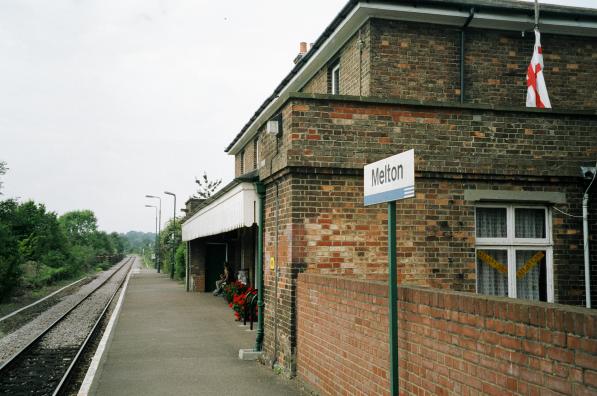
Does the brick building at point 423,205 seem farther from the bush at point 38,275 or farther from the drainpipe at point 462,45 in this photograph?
the bush at point 38,275

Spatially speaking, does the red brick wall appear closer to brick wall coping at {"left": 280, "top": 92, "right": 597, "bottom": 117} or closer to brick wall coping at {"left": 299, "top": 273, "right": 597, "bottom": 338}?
brick wall coping at {"left": 299, "top": 273, "right": 597, "bottom": 338}

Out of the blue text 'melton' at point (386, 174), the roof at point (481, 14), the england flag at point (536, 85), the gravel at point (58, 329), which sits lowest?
the gravel at point (58, 329)

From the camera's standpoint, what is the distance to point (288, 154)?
704 cm

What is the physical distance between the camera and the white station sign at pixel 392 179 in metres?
3.58

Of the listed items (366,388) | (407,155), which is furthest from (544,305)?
(366,388)

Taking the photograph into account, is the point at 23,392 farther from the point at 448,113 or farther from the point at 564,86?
the point at 564,86

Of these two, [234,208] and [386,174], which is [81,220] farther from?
[386,174]

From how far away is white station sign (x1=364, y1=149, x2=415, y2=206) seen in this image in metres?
3.58

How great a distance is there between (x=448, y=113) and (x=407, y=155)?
4248mm

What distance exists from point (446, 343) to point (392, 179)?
120 centimetres

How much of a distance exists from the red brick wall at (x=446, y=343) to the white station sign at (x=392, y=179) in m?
0.80

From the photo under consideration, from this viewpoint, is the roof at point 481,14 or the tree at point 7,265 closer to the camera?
the roof at point 481,14

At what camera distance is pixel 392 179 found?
3814mm

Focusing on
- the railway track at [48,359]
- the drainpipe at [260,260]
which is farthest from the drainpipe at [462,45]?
the railway track at [48,359]
